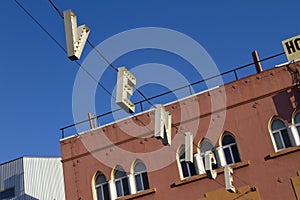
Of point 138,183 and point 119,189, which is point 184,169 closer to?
point 138,183

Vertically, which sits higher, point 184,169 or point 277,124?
point 277,124

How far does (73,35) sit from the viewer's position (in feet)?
25.4

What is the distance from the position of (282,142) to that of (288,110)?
1.27m

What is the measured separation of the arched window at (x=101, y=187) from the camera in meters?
19.8

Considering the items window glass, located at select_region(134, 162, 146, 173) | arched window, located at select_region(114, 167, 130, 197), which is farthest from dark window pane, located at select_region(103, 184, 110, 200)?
window glass, located at select_region(134, 162, 146, 173)

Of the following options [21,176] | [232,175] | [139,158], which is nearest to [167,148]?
[139,158]

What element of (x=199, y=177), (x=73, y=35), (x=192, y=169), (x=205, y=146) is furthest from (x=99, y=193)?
(x=73, y=35)

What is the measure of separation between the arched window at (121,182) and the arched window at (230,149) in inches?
179

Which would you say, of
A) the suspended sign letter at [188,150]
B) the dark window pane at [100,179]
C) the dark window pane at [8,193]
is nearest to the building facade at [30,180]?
the dark window pane at [8,193]

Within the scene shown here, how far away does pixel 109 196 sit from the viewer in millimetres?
19672

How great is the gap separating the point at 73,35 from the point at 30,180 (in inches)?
992

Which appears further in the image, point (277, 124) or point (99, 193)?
point (99, 193)

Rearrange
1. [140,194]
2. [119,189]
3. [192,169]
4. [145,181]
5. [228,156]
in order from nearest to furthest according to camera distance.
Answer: [228,156], [192,169], [140,194], [145,181], [119,189]

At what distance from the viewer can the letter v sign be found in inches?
298
